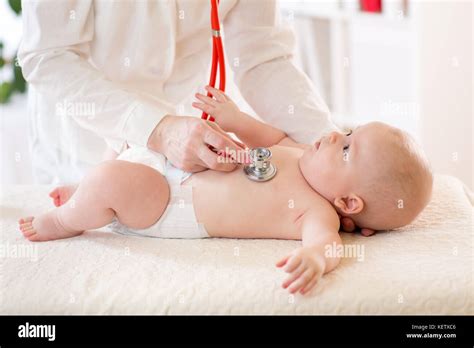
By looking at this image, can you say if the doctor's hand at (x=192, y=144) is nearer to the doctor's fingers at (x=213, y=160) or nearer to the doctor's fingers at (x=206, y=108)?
the doctor's fingers at (x=213, y=160)

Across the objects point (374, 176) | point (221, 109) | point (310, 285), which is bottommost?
point (310, 285)

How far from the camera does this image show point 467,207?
55.6 inches

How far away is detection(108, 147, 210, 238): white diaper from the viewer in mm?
1312

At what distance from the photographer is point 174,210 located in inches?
52.0

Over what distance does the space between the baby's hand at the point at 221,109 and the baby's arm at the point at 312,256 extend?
0.34 metres

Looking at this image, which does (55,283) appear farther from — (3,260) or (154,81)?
(154,81)

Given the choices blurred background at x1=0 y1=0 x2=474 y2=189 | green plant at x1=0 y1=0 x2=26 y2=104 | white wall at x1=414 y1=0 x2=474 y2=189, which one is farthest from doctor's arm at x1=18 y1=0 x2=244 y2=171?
green plant at x1=0 y1=0 x2=26 y2=104

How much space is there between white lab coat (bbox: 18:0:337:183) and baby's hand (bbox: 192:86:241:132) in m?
0.09

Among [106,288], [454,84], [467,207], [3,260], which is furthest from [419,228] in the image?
[454,84]

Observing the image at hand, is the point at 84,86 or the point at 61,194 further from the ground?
the point at 84,86

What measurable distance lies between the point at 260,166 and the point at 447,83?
180 cm

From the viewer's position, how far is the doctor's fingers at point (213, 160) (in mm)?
1251

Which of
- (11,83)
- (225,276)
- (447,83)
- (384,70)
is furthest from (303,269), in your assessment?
(11,83)

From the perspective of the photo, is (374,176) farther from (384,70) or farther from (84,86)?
(384,70)
